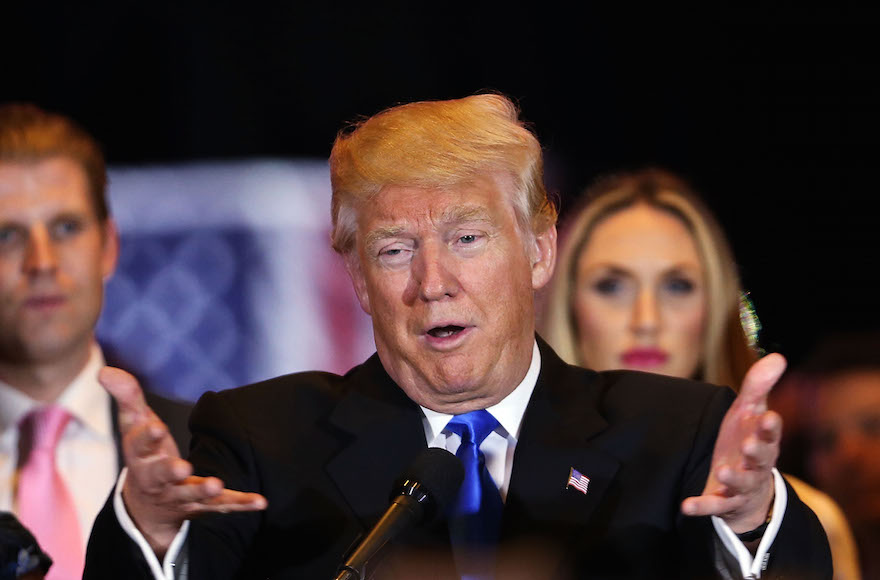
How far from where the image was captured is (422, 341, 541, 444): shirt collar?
7.13ft

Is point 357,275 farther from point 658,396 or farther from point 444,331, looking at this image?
point 658,396

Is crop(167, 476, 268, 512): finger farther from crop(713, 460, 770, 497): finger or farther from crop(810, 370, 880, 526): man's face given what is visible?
crop(810, 370, 880, 526): man's face

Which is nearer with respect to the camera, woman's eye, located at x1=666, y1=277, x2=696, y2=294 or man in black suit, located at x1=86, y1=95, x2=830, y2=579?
man in black suit, located at x1=86, y1=95, x2=830, y2=579

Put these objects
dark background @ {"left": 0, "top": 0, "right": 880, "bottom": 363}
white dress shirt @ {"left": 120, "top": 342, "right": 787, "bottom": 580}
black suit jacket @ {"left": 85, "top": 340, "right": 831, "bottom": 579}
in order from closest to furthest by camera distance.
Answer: white dress shirt @ {"left": 120, "top": 342, "right": 787, "bottom": 580} < black suit jacket @ {"left": 85, "top": 340, "right": 831, "bottom": 579} < dark background @ {"left": 0, "top": 0, "right": 880, "bottom": 363}

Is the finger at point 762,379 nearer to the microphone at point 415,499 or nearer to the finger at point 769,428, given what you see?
the finger at point 769,428

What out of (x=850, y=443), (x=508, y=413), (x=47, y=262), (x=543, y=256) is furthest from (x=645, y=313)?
(x=47, y=262)

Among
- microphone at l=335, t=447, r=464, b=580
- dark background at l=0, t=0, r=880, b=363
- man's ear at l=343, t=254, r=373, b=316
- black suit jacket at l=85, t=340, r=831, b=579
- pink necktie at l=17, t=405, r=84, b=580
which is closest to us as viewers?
microphone at l=335, t=447, r=464, b=580

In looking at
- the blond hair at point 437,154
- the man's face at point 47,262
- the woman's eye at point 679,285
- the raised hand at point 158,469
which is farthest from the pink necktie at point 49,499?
the woman's eye at point 679,285

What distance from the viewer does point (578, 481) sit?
2068 mm

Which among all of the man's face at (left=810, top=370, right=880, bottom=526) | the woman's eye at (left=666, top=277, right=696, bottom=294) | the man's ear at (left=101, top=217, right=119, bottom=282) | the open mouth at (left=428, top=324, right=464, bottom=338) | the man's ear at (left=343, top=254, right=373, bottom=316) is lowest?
the man's face at (left=810, top=370, right=880, bottom=526)

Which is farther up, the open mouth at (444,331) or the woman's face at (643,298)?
the open mouth at (444,331)

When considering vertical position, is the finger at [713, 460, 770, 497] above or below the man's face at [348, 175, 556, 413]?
below

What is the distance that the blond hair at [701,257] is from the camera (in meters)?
3.25

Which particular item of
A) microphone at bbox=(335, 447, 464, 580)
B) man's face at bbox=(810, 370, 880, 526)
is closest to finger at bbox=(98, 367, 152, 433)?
microphone at bbox=(335, 447, 464, 580)
